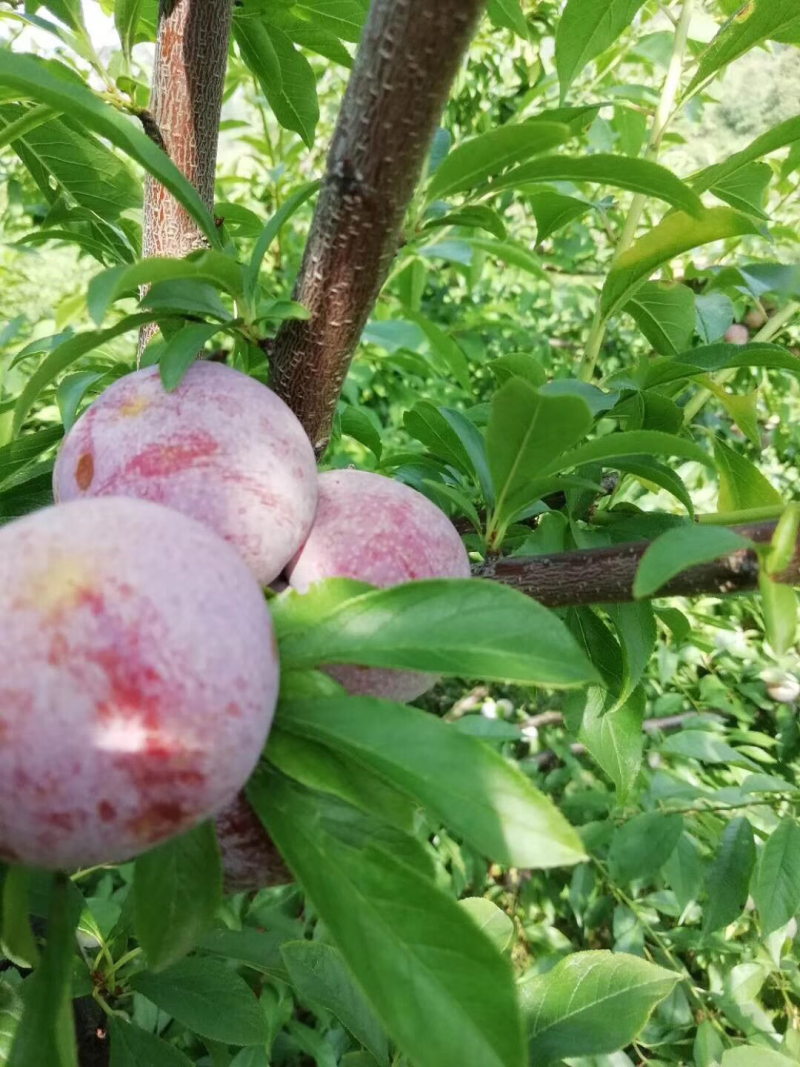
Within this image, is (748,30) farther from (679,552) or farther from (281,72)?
(679,552)

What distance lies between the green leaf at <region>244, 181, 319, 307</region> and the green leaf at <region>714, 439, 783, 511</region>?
50 cm

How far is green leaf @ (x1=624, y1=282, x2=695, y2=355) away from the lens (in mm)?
838

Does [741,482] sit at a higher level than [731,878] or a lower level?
higher

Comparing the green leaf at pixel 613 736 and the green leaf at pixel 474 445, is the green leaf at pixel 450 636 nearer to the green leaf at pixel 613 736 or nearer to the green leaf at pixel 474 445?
the green leaf at pixel 474 445

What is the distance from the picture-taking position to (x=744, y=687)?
7.00 ft


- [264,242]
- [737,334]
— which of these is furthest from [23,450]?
[737,334]

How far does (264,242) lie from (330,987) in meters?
0.69

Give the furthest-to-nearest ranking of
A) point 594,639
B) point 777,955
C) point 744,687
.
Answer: point 744,687, point 777,955, point 594,639

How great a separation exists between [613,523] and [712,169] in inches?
14.8

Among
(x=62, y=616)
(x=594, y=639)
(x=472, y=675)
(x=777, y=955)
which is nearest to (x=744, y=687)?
(x=777, y=955)

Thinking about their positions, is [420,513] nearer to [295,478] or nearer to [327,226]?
[295,478]

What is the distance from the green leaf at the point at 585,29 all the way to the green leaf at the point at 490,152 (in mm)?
330

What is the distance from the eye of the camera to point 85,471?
523mm

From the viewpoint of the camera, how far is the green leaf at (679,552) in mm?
455
